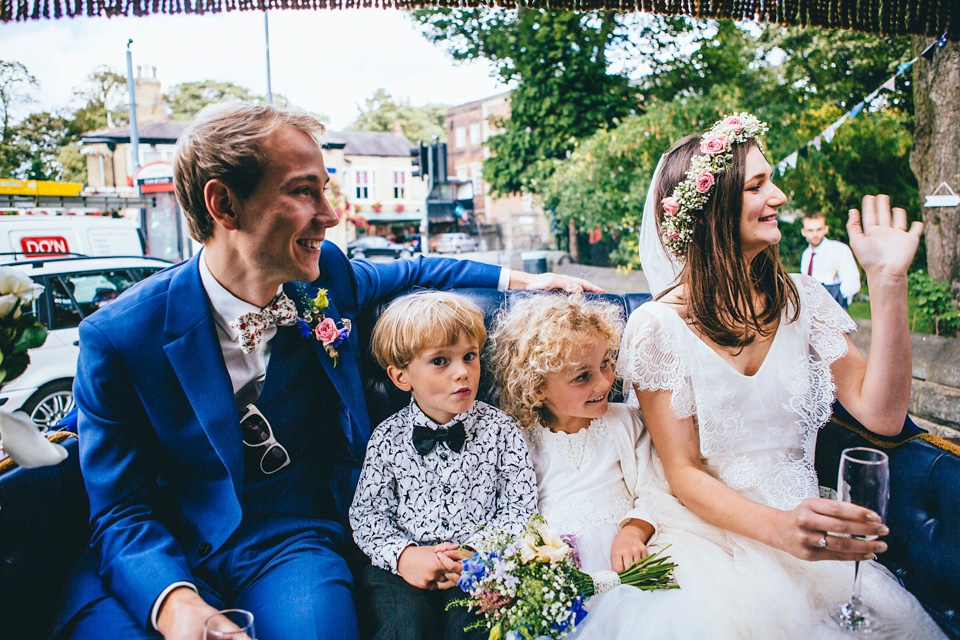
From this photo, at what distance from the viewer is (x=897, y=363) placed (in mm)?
1893

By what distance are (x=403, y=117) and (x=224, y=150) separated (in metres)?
56.8

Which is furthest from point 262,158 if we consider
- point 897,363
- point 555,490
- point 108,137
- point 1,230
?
point 108,137

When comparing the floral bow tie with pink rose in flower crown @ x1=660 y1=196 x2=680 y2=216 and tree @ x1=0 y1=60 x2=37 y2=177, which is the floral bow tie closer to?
pink rose in flower crown @ x1=660 y1=196 x2=680 y2=216

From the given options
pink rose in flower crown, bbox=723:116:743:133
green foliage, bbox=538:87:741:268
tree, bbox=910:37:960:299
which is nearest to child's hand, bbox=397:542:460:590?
pink rose in flower crown, bbox=723:116:743:133

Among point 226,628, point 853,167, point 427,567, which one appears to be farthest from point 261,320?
point 853,167

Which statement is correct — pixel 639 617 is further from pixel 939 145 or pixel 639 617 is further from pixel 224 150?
pixel 939 145

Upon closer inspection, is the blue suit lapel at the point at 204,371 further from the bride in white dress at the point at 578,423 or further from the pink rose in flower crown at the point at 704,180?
the pink rose in flower crown at the point at 704,180

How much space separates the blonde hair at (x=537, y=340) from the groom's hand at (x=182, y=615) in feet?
4.00

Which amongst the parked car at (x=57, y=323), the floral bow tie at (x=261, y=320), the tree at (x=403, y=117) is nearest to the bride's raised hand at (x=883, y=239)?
the floral bow tie at (x=261, y=320)

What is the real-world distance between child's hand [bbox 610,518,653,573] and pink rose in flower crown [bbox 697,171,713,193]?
1.18 m

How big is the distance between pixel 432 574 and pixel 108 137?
31105mm

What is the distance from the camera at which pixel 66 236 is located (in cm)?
991

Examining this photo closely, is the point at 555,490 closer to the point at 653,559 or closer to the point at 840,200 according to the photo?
the point at 653,559

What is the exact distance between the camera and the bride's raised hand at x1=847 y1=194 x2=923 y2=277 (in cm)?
177
